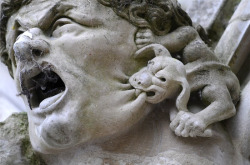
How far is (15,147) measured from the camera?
1.37m

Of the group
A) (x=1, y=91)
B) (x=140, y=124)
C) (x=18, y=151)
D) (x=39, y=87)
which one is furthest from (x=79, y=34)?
(x=1, y=91)

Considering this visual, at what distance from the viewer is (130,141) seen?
1.29 metres

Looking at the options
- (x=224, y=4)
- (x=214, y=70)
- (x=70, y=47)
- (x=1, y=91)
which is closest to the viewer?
(x=70, y=47)

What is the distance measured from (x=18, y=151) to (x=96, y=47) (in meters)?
0.46

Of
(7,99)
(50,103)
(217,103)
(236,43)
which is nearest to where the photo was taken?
(50,103)

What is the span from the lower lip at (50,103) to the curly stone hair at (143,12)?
13.7 inches

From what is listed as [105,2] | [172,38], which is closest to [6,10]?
[105,2]

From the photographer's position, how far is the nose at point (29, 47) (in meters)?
1.20

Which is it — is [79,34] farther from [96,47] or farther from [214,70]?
[214,70]

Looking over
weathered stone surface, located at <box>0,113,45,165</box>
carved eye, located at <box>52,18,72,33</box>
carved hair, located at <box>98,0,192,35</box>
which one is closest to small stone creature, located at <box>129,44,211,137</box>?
carved hair, located at <box>98,0,192,35</box>

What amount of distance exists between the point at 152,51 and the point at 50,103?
383 millimetres

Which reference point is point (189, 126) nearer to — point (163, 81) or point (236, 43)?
point (163, 81)

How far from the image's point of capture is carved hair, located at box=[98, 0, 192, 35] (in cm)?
133

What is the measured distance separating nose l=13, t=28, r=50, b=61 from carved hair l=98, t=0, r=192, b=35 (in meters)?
0.25
